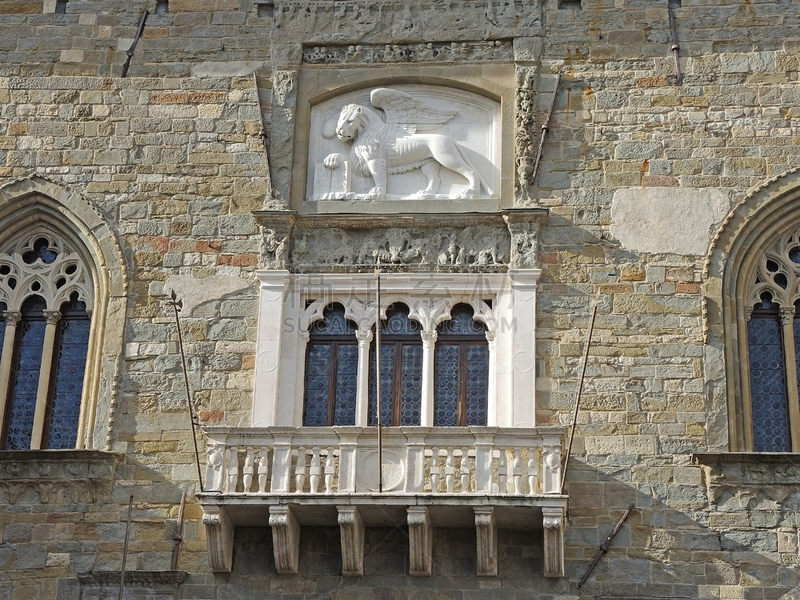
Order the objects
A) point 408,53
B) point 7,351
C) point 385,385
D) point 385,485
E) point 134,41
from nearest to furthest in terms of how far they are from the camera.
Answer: point 385,485, point 385,385, point 7,351, point 408,53, point 134,41

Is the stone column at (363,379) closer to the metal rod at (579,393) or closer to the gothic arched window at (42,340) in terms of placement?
the metal rod at (579,393)

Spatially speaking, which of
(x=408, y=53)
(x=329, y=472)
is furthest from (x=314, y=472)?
(x=408, y=53)

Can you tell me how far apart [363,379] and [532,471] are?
2.17m

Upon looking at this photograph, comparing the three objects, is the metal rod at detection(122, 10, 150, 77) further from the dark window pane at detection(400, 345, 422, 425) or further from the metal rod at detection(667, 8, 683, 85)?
the metal rod at detection(667, 8, 683, 85)

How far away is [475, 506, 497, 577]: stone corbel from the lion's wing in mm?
4596

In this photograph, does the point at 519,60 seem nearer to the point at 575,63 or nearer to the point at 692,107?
the point at 575,63

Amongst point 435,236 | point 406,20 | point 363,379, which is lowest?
point 363,379

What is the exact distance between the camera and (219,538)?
47.3ft

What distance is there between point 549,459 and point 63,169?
610cm

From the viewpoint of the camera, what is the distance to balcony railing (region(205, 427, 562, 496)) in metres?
14.2

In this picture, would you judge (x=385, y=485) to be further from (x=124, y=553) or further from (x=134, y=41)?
(x=134, y=41)

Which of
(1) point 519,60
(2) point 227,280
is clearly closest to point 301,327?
(2) point 227,280

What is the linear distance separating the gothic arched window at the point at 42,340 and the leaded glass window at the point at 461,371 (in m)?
3.62

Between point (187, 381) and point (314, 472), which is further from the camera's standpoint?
point (187, 381)
